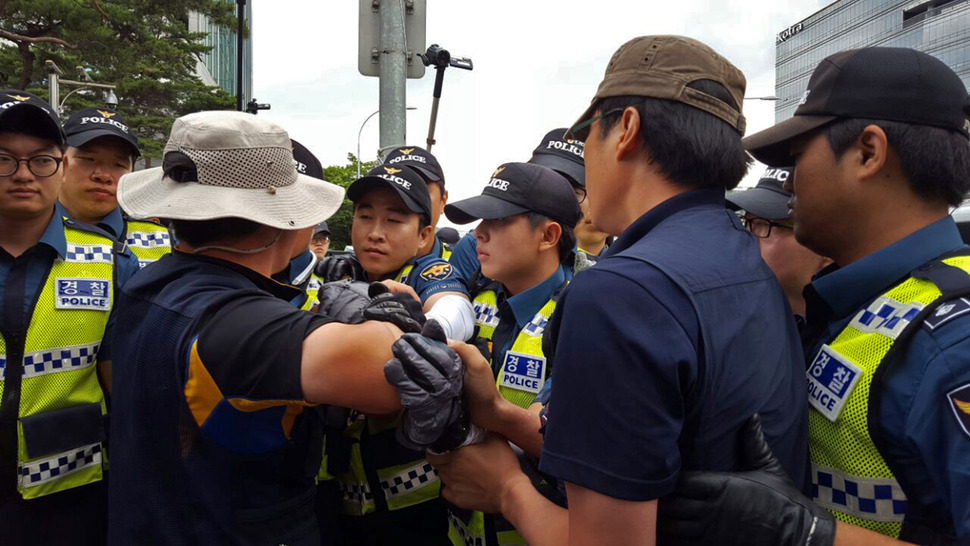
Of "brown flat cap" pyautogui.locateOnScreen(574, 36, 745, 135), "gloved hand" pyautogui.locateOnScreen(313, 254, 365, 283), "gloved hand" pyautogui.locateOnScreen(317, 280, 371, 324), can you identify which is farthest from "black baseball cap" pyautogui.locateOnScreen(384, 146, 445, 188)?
"brown flat cap" pyautogui.locateOnScreen(574, 36, 745, 135)

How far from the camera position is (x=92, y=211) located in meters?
3.84

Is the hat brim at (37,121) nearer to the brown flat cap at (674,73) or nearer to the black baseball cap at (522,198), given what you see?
the black baseball cap at (522,198)

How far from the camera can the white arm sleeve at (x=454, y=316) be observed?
2256 millimetres

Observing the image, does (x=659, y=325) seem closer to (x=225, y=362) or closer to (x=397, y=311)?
(x=397, y=311)

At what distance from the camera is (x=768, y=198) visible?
8.65 feet

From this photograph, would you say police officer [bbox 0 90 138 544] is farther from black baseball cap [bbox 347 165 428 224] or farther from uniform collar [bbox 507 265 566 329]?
uniform collar [bbox 507 265 566 329]

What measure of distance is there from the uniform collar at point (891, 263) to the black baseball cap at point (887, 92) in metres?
0.25

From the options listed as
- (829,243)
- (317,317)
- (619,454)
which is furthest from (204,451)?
(829,243)

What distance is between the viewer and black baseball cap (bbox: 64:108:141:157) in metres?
3.83

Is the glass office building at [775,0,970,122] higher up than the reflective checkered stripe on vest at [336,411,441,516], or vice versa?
the glass office building at [775,0,970,122]

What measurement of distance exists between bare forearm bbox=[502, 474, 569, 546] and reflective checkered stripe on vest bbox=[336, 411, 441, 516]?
994 millimetres

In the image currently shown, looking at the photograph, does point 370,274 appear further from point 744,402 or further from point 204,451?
point 744,402

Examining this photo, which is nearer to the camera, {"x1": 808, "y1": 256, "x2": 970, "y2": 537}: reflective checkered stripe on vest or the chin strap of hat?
{"x1": 808, "y1": 256, "x2": 970, "y2": 537}: reflective checkered stripe on vest

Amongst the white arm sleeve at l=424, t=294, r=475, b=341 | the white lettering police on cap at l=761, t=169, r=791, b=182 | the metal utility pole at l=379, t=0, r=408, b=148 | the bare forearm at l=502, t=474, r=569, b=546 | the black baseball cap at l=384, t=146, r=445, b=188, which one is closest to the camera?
the bare forearm at l=502, t=474, r=569, b=546
